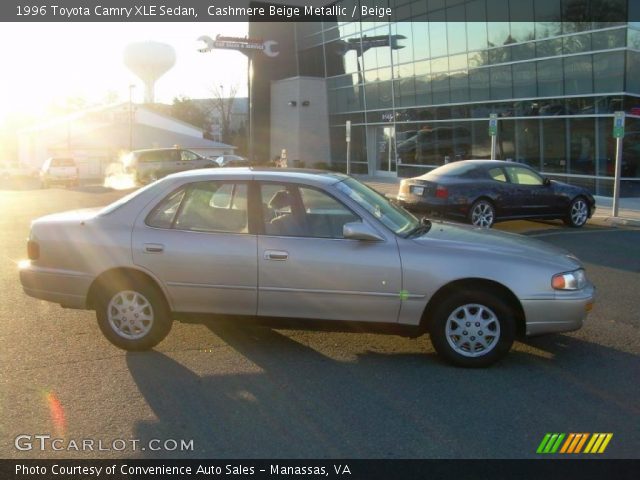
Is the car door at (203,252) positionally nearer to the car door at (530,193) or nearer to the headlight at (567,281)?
the headlight at (567,281)

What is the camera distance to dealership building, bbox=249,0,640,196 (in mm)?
20328

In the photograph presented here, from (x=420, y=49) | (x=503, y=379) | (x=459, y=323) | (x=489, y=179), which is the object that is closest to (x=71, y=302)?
(x=459, y=323)

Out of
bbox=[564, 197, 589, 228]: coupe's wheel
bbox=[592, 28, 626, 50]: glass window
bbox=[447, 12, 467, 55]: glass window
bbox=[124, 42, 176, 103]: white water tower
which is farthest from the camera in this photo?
bbox=[124, 42, 176, 103]: white water tower

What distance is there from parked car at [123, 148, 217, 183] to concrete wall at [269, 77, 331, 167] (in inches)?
415

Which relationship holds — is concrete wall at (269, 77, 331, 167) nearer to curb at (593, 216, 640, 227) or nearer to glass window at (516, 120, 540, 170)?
glass window at (516, 120, 540, 170)

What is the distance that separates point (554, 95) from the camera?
21.9m

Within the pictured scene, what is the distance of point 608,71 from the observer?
1997cm

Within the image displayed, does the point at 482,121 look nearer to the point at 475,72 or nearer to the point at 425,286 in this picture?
the point at 475,72

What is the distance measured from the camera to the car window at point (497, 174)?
13.3 metres

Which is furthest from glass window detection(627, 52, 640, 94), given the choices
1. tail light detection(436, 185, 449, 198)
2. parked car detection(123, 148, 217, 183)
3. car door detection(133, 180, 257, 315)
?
car door detection(133, 180, 257, 315)

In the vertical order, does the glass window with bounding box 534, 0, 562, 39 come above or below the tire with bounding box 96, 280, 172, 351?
above

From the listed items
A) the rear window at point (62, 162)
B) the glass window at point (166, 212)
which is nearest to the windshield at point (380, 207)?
the glass window at point (166, 212)

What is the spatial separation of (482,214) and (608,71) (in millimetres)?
10138

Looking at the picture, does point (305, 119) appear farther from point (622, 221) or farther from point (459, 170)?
point (459, 170)
